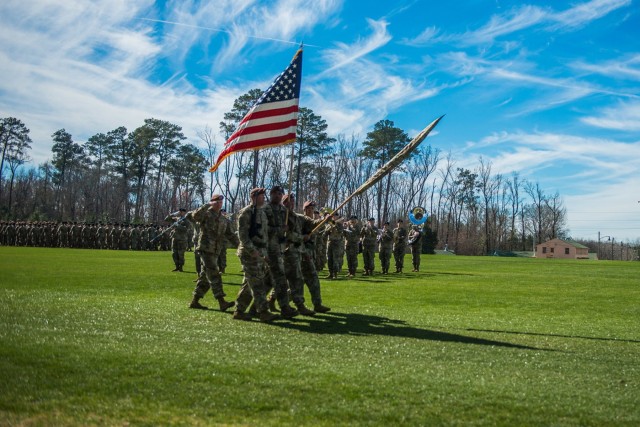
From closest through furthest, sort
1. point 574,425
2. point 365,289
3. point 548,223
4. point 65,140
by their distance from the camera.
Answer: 1. point 574,425
2. point 365,289
3. point 65,140
4. point 548,223

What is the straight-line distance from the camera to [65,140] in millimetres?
84375

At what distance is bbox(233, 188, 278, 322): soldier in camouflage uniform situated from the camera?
29.6ft

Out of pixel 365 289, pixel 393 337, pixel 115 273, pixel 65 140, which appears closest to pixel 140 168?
pixel 65 140

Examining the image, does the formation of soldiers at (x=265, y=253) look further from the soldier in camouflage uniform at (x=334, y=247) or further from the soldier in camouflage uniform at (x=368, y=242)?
the soldier in camouflage uniform at (x=368, y=242)

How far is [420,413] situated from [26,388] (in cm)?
334

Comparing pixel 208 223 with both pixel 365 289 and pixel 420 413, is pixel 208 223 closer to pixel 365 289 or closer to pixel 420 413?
pixel 365 289

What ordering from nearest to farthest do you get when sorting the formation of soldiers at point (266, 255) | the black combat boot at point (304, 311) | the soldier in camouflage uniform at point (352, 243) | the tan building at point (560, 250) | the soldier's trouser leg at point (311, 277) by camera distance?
1. the formation of soldiers at point (266, 255)
2. the black combat boot at point (304, 311)
3. the soldier's trouser leg at point (311, 277)
4. the soldier in camouflage uniform at point (352, 243)
5. the tan building at point (560, 250)

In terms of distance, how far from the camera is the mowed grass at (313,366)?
4246 mm

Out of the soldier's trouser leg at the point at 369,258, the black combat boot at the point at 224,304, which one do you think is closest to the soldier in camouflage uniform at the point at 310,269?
the black combat boot at the point at 224,304

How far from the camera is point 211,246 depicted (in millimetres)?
10711

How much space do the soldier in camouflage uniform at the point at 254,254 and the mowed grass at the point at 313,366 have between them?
0.53m

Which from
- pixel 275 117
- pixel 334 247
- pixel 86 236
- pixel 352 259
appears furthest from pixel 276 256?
pixel 86 236

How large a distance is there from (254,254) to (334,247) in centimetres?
1106

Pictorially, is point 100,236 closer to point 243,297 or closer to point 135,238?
point 135,238
